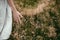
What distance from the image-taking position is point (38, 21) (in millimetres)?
1782

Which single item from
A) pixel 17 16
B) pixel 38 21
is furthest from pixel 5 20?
pixel 38 21

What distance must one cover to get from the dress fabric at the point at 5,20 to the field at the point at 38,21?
4cm

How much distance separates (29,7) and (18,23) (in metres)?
0.16

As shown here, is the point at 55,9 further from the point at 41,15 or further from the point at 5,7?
the point at 5,7

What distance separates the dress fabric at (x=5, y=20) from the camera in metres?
1.71

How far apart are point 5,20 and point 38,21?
26 cm

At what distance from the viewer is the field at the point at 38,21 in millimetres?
1735

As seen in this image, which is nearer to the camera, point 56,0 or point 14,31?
point 14,31

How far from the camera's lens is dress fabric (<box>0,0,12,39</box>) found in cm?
171

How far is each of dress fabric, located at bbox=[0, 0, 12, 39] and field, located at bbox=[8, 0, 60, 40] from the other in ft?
0.14

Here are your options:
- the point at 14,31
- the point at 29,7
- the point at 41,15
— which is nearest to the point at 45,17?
the point at 41,15

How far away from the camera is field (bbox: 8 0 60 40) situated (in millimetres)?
1735

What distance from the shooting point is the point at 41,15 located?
5.92 feet

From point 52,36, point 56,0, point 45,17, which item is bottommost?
point 52,36
